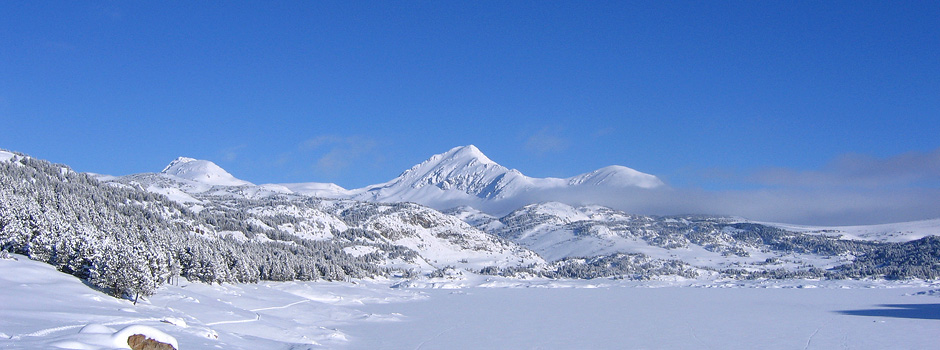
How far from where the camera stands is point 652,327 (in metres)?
67.2

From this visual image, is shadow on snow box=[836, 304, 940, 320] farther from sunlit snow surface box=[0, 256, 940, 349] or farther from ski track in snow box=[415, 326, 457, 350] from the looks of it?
ski track in snow box=[415, 326, 457, 350]

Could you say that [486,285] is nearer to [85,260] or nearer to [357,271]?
[357,271]

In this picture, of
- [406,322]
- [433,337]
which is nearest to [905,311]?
[406,322]

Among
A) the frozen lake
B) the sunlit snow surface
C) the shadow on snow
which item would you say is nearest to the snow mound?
the sunlit snow surface

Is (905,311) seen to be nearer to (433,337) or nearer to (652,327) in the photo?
(652,327)

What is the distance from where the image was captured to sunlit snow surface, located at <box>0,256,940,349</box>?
40.5 metres

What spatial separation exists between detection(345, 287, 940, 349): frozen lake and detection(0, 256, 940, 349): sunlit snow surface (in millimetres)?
129

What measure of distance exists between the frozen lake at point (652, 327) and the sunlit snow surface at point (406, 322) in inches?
5.1

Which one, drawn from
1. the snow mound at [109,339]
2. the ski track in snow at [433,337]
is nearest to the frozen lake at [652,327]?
the ski track in snow at [433,337]

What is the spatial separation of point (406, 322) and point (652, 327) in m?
28.2

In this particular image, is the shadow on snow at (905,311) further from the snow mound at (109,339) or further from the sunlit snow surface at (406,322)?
the snow mound at (109,339)

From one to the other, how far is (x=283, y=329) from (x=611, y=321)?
38.9 m

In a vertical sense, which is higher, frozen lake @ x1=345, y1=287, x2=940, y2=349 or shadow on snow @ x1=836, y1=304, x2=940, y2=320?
frozen lake @ x1=345, y1=287, x2=940, y2=349

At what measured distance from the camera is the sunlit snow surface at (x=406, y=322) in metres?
40.5
